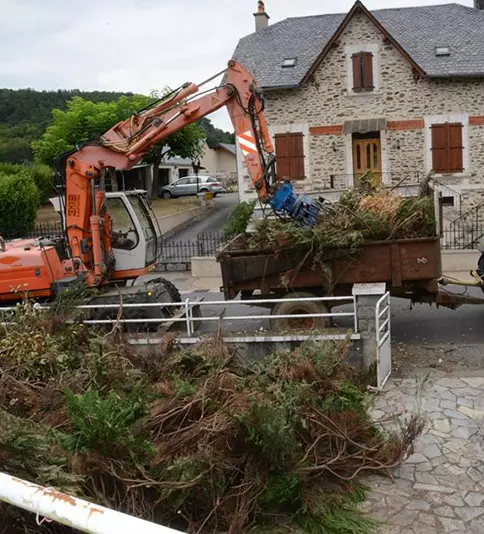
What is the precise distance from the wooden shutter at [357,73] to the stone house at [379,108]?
3 cm

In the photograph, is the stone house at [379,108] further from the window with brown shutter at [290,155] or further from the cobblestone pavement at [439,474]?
the cobblestone pavement at [439,474]

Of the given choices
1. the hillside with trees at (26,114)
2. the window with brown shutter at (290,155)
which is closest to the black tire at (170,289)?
the window with brown shutter at (290,155)

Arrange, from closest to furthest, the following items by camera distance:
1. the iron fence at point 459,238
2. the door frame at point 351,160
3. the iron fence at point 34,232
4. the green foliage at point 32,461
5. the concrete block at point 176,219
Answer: the green foliage at point 32,461
the iron fence at point 459,238
the door frame at point 351,160
the iron fence at point 34,232
the concrete block at point 176,219

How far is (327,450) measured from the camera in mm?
5441

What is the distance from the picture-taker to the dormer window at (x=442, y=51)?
2142 centimetres

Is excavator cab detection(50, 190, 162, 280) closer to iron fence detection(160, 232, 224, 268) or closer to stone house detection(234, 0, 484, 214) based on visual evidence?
iron fence detection(160, 232, 224, 268)

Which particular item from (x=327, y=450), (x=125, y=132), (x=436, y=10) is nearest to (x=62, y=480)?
(x=327, y=450)

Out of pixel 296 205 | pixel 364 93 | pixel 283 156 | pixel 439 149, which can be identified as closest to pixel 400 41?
pixel 364 93

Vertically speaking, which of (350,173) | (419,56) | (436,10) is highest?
(436,10)

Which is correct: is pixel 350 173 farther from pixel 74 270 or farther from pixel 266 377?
pixel 266 377

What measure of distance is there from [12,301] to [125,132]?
10.6ft

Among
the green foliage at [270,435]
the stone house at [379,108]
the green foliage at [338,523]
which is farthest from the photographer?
the stone house at [379,108]

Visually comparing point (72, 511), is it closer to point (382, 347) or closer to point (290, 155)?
point (382, 347)

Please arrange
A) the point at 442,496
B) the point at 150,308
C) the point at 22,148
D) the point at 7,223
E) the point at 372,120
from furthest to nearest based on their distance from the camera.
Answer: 1. the point at 22,148
2. the point at 7,223
3. the point at 372,120
4. the point at 150,308
5. the point at 442,496
